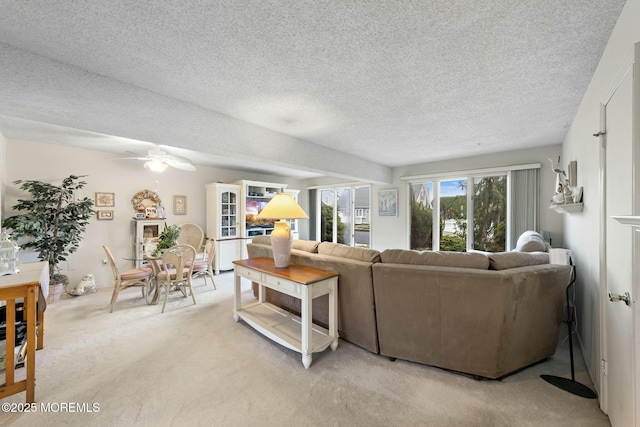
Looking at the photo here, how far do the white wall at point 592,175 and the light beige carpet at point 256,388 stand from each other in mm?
356

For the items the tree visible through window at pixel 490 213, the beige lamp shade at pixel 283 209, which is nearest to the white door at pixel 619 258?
the beige lamp shade at pixel 283 209

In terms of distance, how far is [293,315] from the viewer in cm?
289

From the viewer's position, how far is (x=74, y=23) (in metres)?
1.47

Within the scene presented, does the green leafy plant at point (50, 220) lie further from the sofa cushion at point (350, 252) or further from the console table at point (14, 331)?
the sofa cushion at point (350, 252)

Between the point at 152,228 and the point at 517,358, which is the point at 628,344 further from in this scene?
the point at 152,228

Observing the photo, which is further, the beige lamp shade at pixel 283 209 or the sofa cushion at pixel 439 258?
the beige lamp shade at pixel 283 209

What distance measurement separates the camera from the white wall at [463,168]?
4020 millimetres

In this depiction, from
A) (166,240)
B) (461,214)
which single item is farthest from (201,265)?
(461,214)

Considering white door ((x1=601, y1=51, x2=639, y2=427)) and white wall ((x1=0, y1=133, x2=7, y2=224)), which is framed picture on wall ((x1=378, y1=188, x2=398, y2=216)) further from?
white wall ((x1=0, y1=133, x2=7, y2=224))

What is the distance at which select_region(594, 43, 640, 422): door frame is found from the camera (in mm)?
1024

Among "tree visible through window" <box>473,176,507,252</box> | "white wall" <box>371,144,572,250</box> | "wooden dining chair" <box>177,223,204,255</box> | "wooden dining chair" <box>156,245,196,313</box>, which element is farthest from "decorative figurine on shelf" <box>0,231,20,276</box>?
"tree visible through window" <box>473,176,507,252</box>

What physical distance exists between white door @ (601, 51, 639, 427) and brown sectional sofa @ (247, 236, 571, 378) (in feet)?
1.45

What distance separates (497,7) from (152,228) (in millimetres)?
5562

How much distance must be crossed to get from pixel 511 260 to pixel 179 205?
551 cm
